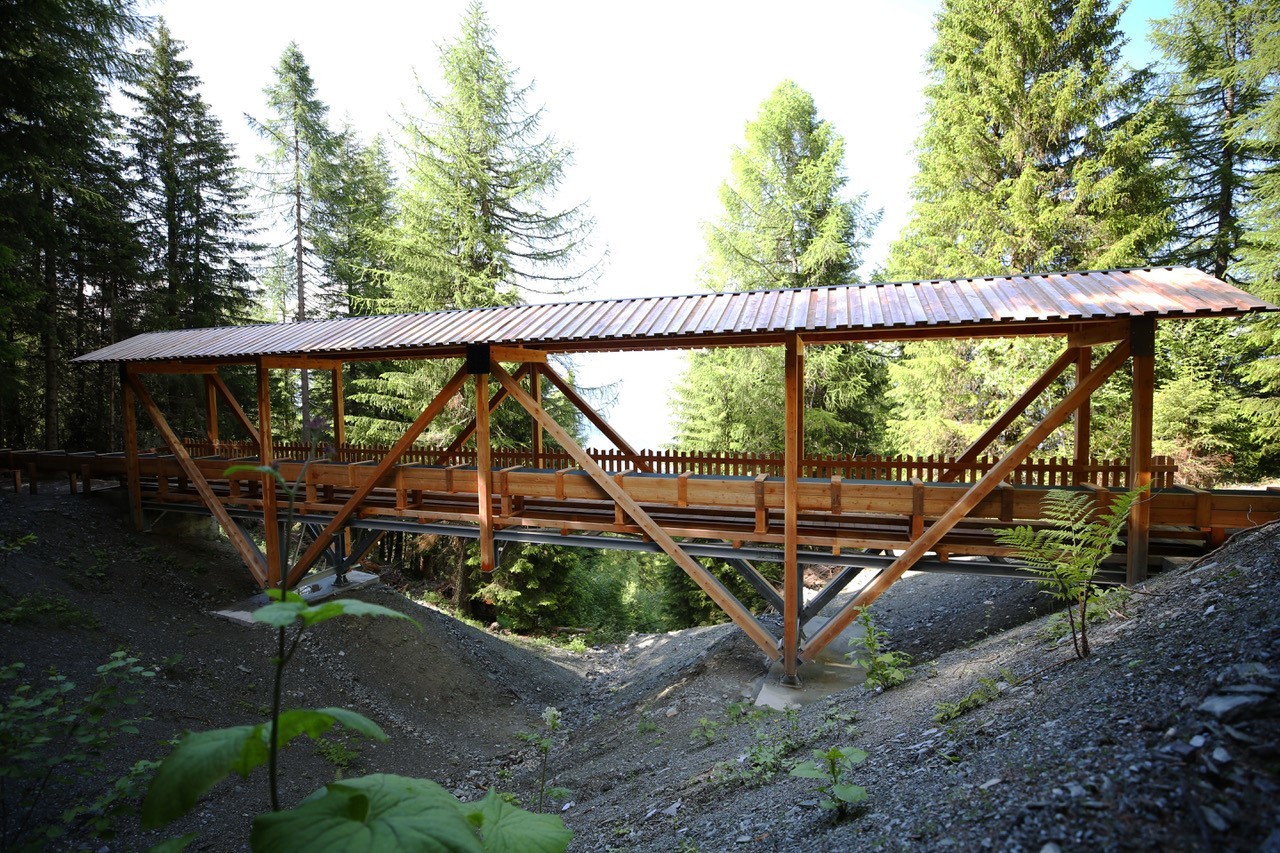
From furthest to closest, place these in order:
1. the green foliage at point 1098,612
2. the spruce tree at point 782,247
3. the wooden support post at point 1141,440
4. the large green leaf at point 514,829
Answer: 1. the spruce tree at point 782,247
2. the wooden support post at point 1141,440
3. the green foliage at point 1098,612
4. the large green leaf at point 514,829

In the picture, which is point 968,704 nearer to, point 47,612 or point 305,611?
point 305,611

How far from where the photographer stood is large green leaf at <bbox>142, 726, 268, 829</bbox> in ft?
5.04

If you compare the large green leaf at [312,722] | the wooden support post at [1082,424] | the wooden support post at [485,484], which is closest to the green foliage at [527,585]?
the wooden support post at [485,484]

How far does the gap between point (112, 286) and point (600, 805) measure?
73.0 feet

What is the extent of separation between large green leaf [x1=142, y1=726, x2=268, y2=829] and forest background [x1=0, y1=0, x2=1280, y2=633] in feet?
37.3

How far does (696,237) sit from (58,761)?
710 inches

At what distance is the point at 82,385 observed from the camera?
818 inches

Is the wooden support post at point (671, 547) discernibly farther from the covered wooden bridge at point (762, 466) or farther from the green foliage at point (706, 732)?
the green foliage at point (706, 732)

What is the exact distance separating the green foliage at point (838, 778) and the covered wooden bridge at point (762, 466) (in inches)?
153

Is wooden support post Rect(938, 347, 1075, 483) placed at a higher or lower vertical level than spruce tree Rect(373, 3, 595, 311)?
lower

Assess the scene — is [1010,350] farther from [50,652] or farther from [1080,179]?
[50,652]

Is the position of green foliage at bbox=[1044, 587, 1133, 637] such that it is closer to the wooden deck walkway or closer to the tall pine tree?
the wooden deck walkway

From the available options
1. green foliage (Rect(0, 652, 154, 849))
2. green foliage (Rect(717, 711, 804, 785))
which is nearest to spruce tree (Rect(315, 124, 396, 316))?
green foliage (Rect(0, 652, 154, 849))

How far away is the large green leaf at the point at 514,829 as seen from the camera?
204 centimetres
